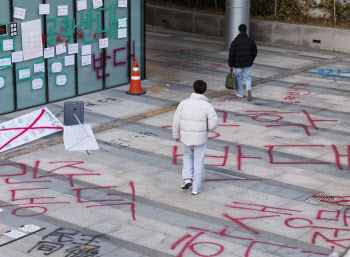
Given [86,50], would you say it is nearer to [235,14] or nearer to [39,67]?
[39,67]

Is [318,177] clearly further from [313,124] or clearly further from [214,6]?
[214,6]

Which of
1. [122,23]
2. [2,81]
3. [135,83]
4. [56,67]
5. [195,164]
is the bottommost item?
[195,164]

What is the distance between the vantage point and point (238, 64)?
1505cm

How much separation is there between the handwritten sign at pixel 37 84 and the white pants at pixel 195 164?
5.48 m

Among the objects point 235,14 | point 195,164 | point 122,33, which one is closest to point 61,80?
point 122,33

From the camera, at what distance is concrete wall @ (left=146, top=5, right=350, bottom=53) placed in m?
21.5

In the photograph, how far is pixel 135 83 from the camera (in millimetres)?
15641

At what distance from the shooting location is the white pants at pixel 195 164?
984cm

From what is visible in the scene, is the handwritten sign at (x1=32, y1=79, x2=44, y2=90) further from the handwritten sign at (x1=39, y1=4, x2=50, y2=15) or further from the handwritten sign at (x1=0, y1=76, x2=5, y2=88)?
the handwritten sign at (x1=39, y1=4, x2=50, y2=15)

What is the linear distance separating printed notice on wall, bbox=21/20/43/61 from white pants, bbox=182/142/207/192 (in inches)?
216

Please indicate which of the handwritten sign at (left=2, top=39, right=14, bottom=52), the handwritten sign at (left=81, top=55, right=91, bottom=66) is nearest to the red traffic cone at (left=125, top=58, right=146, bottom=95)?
the handwritten sign at (left=81, top=55, right=91, bottom=66)

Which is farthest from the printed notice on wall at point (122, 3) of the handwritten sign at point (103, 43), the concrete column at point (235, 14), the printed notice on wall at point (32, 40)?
the concrete column at point (235, 14)

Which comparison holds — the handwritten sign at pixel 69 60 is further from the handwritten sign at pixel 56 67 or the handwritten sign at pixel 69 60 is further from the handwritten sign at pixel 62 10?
the handwritten sign at pixel 62 10

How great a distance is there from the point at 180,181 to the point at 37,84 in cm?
520
